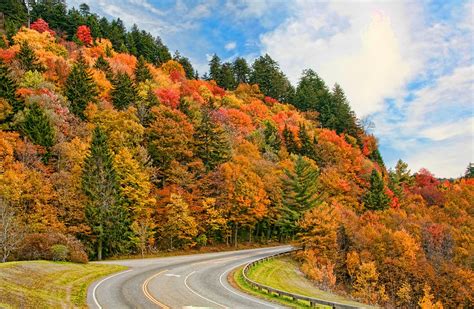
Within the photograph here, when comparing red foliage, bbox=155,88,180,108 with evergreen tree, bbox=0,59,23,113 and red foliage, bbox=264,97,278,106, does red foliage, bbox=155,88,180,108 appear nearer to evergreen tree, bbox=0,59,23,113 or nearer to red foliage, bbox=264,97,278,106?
evergreen tree, bbox=0,59,23,113

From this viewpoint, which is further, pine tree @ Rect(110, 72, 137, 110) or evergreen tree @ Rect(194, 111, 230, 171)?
pine tree @ Rect(110, 72, 137, 110)

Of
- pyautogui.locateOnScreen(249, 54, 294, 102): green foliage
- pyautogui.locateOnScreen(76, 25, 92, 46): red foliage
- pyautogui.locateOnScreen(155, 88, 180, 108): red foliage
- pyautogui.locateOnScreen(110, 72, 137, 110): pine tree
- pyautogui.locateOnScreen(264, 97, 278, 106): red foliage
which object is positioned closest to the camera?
pyautogui.locateOnScreen(110, 72, 137, 110): pine tree

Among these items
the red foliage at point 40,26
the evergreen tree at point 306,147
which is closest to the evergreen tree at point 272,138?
the evergreen tree at point 306,147

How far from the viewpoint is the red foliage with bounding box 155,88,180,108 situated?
247 feet

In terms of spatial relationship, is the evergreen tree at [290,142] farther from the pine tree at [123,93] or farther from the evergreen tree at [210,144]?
the pine tree at [123,93]

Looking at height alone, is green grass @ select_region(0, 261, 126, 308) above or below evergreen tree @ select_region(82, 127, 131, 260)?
below

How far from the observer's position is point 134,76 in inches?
3445

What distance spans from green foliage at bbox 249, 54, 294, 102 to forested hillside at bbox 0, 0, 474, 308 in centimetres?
4521

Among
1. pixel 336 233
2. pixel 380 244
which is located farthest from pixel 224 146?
pixel 380 244

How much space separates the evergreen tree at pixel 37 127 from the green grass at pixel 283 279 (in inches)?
1228

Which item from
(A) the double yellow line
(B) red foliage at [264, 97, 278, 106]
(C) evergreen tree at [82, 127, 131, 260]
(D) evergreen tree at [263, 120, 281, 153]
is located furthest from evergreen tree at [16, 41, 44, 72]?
(B) red foliage at [264, 97, 278, 106]

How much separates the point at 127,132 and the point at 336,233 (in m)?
34.0

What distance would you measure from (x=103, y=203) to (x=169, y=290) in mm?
23317

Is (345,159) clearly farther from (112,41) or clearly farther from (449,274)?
(112,41)
